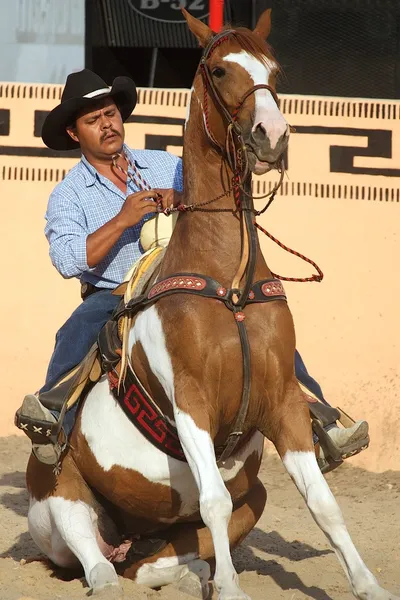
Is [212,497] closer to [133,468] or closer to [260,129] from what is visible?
[133,468]

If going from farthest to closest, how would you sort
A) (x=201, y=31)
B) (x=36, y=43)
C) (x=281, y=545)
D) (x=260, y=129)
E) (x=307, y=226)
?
(x=36, y=43)
(x=307, y=226)
(x=281, y=545)
(x=201, y=31)
(x=260, y=129)

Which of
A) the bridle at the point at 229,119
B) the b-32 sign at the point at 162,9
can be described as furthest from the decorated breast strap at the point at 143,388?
the b-32 sign at the point at 162,9

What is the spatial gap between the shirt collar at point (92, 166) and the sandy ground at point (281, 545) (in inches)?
70.4

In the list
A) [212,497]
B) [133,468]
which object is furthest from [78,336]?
[212,497]

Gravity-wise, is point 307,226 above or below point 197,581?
above

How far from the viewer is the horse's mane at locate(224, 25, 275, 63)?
4.55 metres

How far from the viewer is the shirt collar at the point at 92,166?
18.2 ft

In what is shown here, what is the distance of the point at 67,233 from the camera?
5.27 metres

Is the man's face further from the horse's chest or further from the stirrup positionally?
the stirrup

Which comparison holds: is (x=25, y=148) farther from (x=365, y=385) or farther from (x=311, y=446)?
(x=311, y=446)

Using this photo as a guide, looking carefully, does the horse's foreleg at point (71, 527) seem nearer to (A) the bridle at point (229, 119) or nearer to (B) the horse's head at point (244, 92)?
(A) the bridle at point (229, 119)

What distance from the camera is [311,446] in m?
4.64

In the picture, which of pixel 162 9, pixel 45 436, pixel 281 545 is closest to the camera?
pixel 45 436

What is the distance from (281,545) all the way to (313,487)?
1.91 m
